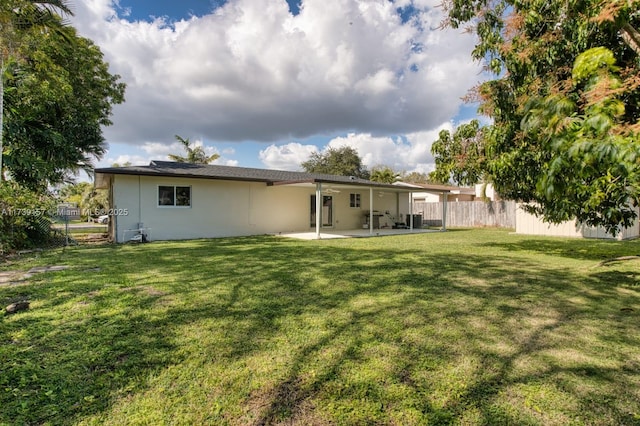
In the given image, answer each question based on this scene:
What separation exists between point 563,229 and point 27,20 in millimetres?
20110

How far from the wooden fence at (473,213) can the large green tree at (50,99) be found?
20.5m

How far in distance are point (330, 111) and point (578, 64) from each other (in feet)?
63.1

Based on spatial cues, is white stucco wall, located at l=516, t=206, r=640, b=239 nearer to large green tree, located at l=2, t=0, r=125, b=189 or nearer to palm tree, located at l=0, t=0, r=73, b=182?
palm tree, located at l=0, t=0, r=73, b=182

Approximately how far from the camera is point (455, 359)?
290cm

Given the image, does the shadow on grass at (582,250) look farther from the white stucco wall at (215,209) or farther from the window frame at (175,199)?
the window frame at (175,199)

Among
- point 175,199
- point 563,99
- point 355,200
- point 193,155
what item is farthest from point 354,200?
point 193,155

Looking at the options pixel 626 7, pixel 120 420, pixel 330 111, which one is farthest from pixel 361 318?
pixel 330 111

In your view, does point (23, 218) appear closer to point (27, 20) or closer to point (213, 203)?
point (27, 20)

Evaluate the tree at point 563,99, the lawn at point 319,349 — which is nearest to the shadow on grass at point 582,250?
the tree at point 563,99

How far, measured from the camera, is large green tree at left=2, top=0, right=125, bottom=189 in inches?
388

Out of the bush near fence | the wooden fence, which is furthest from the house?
the wooden fence

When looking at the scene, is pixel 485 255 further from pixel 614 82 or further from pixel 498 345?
pixel 614 82

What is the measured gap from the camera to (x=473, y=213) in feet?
71.2

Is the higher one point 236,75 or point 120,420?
point 236,75
